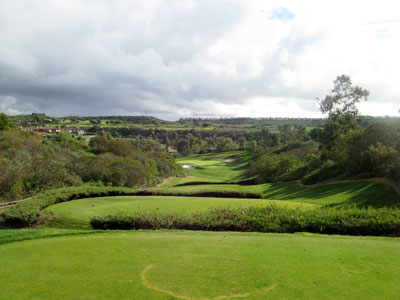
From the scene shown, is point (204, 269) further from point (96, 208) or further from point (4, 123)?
point (4, 123)

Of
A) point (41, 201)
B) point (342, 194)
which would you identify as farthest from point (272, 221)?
point (41, 201)

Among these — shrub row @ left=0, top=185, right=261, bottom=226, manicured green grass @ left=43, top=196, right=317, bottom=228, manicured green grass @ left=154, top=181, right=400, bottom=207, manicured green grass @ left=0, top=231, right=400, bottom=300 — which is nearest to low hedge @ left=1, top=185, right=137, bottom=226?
shrub row @ left=0, top=185, right=261, bottom=226

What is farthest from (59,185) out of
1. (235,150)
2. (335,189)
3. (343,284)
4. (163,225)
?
(235,150)

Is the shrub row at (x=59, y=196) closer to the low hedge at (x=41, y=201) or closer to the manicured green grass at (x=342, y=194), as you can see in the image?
the low hedge at (x=41, y=201)

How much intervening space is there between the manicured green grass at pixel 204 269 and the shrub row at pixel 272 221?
1296mm

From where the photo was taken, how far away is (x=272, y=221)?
10.7m

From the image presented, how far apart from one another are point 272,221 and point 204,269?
5391 mm

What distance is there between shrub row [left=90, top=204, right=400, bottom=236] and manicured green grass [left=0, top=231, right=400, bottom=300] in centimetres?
130

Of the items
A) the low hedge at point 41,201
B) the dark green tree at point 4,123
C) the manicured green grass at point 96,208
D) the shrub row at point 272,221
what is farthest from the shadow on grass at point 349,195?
the dark green tree at point 4,123

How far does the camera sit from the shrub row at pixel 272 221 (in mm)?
9797

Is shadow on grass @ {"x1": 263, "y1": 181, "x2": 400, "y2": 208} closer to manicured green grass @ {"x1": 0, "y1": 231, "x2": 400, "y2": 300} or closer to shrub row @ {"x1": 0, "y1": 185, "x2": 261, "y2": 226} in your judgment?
shrub row @ {"x1": 0, "y1": 185, "x2": 261, "y2": 226}

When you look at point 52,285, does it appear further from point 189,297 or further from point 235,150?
point 235,150

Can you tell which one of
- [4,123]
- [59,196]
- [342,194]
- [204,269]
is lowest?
[59,196]

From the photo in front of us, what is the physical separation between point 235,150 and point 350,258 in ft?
294
